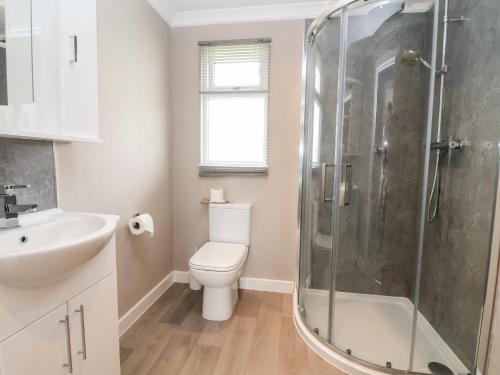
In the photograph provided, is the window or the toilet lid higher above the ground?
the window

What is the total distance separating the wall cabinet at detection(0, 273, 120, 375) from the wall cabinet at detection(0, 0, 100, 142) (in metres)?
0.63

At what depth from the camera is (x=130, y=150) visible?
1.90 meters

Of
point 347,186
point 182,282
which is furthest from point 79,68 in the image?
point 182,282

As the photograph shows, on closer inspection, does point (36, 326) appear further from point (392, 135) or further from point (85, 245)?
point (392, 135)

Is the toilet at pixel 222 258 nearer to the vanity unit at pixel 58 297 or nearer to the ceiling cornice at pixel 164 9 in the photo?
the vanity unit at pixel 58 297

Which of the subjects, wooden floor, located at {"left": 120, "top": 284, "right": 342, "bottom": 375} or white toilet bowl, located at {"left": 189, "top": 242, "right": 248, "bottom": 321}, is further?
white toilet bowl, located at {"left": 189, "top": 242, "right": 248, "bottom": 321}

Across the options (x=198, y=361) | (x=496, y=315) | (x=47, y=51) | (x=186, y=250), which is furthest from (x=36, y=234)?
A: (x=496, y=315)

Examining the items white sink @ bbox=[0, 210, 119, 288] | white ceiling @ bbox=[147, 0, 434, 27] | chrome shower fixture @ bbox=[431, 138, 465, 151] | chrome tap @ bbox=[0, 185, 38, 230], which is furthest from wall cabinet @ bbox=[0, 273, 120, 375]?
white ceiling @ bbox=[147, 0, 434, 27]

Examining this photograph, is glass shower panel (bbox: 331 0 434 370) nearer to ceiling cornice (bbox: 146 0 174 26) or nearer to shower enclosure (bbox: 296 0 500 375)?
shower enclosure (bbox: 296 0 500 375)

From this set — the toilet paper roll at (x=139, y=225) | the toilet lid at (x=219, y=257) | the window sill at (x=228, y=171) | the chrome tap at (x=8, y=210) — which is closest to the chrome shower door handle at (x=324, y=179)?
the window sill at (x=228, y=171)

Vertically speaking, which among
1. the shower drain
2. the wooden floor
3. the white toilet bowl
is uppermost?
the white toilet bowl

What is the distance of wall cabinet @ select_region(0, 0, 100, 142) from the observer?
3.62 ft

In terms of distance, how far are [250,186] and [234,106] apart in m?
0.71

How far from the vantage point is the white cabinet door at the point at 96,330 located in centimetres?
102
